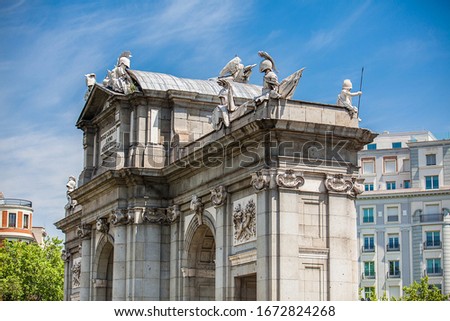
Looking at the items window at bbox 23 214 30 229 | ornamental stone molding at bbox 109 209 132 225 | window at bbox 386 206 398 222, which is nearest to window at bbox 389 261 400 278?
window at bbox 386 206 398 222

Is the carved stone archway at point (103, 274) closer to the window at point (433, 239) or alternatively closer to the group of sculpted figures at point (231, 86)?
the group of sculpted figures at point (231, 86)

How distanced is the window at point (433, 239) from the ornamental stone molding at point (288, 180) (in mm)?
48199

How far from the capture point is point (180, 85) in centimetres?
4575

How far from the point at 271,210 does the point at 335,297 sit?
13.1 feet

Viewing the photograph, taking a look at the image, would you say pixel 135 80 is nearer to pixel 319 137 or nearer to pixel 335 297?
pixel 319 137

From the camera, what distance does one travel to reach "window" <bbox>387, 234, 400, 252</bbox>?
3236 inches

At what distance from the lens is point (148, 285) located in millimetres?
43531

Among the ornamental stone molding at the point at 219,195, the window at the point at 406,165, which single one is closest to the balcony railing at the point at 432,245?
the window at the point at 406,165

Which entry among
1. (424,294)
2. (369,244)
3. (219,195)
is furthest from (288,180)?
(369,244)

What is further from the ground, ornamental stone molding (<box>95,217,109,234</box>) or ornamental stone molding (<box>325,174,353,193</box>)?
ornamental stone molding (<box>325,174,353,193</box>)

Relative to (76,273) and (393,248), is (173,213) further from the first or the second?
(393,248)

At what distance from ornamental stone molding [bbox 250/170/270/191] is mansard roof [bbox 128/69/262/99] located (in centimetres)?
1078

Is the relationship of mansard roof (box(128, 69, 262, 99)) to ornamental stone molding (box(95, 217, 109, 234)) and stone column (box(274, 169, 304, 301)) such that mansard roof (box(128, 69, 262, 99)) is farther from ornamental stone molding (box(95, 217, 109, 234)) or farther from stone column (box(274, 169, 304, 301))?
stone column (box(274, 169, 304, 301))

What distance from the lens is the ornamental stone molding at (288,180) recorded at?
115ft
